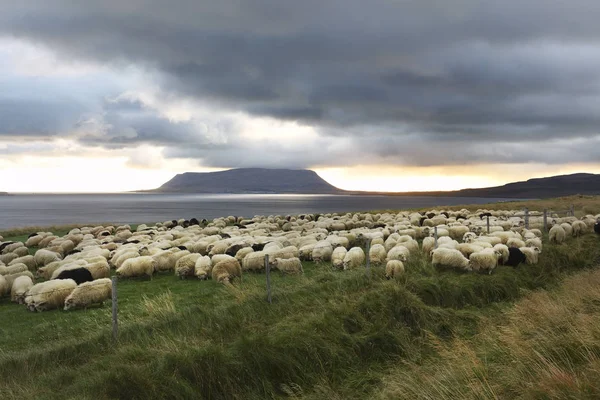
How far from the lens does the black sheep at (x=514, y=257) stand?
17.4 metres

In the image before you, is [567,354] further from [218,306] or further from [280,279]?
[280,279]

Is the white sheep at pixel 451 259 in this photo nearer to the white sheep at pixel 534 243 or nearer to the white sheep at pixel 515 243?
the white sheep at pixel 515 243

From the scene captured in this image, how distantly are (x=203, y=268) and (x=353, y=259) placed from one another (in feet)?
19.5

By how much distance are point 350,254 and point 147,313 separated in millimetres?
8524

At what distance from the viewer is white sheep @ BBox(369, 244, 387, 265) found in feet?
57.4

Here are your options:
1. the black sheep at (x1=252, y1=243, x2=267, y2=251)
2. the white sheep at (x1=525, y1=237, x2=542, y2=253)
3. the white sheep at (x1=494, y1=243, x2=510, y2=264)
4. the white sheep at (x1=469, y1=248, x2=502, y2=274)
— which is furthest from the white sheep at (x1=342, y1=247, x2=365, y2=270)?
the white sheep at (x1=525, y1=237, x2=542, y2=253)

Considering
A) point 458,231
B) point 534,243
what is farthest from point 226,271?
point 458,231

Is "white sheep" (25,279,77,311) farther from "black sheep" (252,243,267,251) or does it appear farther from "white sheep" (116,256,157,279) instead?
"black sheep" (252,243,267,251)

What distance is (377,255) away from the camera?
58.0 ft

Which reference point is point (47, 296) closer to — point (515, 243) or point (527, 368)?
point (527, 368)

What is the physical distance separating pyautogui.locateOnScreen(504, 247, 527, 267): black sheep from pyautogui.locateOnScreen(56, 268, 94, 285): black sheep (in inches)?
639

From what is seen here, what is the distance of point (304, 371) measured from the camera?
9.30 metres

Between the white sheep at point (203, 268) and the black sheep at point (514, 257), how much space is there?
1201cm

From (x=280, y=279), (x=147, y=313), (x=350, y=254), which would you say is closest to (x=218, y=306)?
(x=147, y=313)
